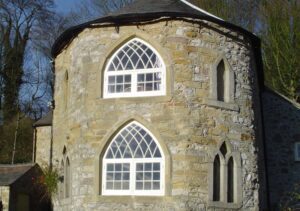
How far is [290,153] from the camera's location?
56.7 feet

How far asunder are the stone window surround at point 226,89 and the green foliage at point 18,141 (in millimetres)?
14471

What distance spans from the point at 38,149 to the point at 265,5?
13.6m

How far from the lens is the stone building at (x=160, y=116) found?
1188 cm

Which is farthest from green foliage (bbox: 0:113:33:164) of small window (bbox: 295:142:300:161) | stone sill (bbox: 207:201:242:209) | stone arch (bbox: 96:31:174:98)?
stone sill (bbox: 207:201:242:209)

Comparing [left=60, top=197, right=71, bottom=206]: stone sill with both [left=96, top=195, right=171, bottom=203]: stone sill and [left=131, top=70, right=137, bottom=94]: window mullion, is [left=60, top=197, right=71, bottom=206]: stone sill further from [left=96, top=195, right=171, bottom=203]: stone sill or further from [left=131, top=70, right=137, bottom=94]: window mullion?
[left=131, top=70, right=137, bottom=94]: window mullion

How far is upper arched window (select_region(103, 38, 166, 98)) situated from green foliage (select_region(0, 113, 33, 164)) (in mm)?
13601

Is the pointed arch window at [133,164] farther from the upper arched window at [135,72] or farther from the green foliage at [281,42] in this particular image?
the green foliage at [281,42]


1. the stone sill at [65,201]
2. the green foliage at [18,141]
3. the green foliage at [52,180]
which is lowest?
the stone sill at [65,201]

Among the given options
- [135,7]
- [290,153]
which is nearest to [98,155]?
[135,7]

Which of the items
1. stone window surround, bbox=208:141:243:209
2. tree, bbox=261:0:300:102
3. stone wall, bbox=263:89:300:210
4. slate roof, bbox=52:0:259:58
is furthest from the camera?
tree, bbox=261:0:300:102

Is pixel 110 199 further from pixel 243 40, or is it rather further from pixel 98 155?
pixel 243 40

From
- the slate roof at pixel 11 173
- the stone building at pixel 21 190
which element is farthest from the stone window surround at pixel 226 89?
the slate roof at pixel 11 173

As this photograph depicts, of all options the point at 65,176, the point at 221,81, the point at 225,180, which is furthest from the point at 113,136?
the point at 221,81

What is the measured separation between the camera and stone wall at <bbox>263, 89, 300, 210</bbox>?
17109 mm
